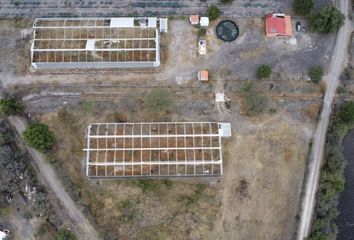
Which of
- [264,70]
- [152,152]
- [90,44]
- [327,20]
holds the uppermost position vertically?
[327,20]

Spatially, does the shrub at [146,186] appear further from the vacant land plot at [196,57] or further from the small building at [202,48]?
the small building at [202,48]

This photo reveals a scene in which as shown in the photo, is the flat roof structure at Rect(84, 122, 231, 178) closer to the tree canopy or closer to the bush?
the bush

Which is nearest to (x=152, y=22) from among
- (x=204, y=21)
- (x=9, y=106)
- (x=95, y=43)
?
(x=204, y=21)

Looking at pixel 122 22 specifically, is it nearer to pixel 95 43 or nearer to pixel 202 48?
pixel 95 43

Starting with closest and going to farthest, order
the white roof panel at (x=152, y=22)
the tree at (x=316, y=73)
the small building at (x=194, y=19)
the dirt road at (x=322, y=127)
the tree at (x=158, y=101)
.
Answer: the dirt road at (x=322, y=127), the tree at (x=158, y=101), the tree at (x=316, y=73), the white roof panel at (x=152, y=22), the small building at (x=194, y=19)

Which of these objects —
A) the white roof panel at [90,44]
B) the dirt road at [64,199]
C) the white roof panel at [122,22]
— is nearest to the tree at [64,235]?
the dirt road at [64,199]

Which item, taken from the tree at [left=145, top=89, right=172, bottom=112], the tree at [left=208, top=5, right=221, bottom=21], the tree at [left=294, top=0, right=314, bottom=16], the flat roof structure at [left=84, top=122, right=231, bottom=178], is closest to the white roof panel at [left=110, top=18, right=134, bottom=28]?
the tree at [left=145, top=89, right=172, bottom=112]
